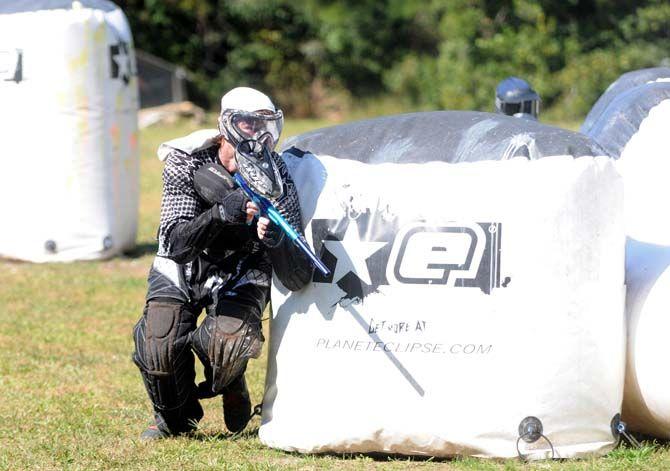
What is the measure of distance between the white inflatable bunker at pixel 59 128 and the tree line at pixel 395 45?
16.2 metres

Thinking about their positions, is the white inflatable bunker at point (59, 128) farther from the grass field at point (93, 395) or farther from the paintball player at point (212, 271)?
the paintball player at point (212, 271)

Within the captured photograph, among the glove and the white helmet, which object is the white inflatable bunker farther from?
the glove

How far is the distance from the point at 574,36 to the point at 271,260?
22376 millimetres

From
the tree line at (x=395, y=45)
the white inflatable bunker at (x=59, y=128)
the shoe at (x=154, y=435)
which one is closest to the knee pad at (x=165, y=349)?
the shoe at (x=154, y=435)

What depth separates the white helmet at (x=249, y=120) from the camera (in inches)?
200

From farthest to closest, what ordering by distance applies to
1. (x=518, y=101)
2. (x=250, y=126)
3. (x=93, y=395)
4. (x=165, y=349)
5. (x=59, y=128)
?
(x=59, y=128) < (x=518, y=101) < (x=93, y=395) < (x=165, y=349) < (x=250, y=126)

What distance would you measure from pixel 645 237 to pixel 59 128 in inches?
252

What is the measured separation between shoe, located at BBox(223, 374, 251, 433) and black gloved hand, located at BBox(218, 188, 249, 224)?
94cm

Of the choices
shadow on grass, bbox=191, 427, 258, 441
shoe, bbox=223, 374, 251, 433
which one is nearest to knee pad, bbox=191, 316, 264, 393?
shoe, bbox=223, 374, 251, 433

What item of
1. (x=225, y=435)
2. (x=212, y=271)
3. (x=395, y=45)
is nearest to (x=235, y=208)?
(x=212, y=271)

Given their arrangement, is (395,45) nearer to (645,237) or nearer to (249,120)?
(645,237)

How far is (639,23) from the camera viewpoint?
25812 mm

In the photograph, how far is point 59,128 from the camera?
1043cm

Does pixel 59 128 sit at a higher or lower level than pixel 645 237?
lower
